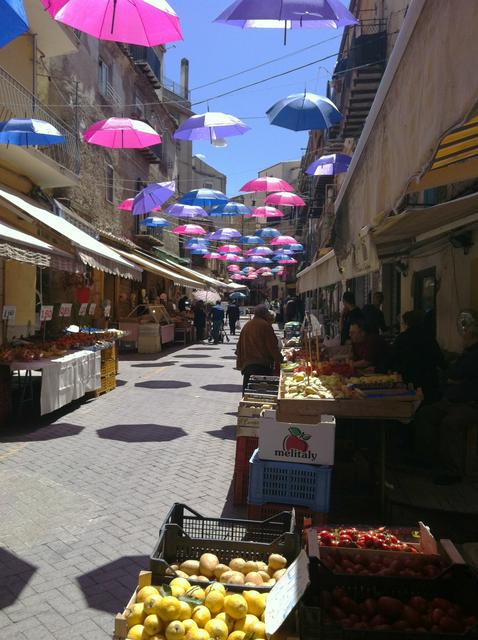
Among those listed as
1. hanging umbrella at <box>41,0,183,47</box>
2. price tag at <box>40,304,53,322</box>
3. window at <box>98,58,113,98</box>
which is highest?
window at <box>98,58,113,98</box>

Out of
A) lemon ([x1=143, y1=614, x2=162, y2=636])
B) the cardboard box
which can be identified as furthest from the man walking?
lemon ([x1=143, y1=614, x2=162, y2=636])

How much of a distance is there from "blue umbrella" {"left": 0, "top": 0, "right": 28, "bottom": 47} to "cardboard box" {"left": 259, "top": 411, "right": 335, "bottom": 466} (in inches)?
137

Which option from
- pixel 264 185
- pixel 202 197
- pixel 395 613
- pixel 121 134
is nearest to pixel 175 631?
pixel 395 613

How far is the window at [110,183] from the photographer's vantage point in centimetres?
2209

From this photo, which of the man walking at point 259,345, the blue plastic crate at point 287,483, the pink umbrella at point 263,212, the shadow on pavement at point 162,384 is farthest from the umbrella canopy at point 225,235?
the blue plastic crate at point 287,483

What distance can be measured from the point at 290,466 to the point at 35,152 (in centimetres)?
1147

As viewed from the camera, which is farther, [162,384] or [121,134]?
[162,384]

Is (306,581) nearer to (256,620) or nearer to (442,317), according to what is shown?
(256,620)

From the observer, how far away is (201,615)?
242 centimetres

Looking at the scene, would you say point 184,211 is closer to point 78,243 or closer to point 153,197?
point 153,197

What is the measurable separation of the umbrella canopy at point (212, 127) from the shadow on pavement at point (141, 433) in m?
6.44

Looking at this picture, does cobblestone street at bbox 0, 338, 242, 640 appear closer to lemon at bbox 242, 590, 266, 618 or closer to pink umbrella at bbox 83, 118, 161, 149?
lemon at bbox 242, 590, 266, 618

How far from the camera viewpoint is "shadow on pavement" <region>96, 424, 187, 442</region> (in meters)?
7.81

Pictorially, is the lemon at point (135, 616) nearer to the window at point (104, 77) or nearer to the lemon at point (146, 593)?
the lemon at point (146, 593)
